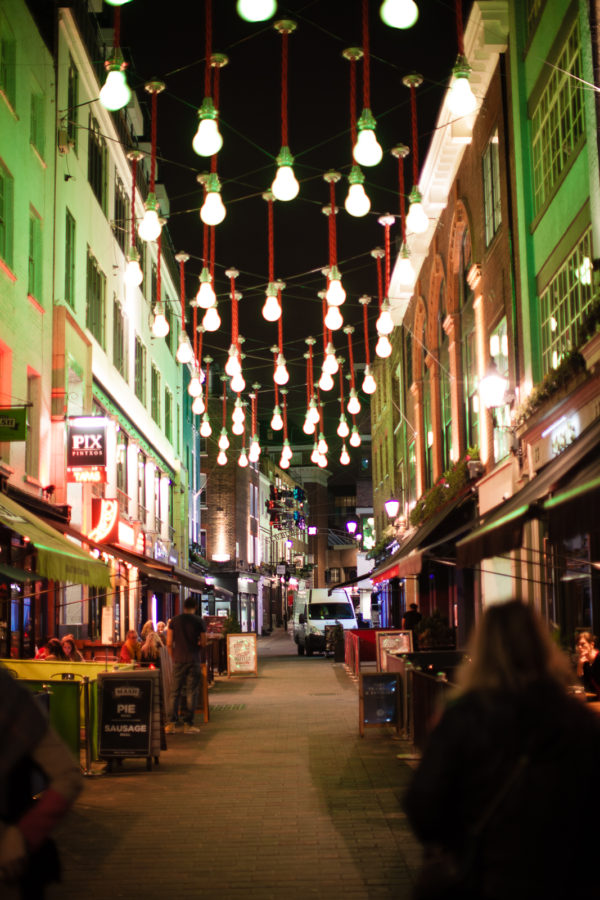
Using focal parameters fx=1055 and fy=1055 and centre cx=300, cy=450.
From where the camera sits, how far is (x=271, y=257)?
57.0 ft

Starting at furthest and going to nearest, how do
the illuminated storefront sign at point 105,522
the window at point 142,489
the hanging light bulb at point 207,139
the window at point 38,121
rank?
the window at point 142,489 → the illuminated storefront sign at point 105,522 → the window at point 38,121 → the hanging light bulb at point 207,139

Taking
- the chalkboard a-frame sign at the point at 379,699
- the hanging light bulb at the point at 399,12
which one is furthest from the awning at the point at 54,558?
the hanging light bulb at the point at 399,12

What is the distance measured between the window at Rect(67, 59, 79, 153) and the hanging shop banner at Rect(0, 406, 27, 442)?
358 inches

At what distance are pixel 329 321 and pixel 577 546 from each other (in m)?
5.02

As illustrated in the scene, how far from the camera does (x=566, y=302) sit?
15.9 m

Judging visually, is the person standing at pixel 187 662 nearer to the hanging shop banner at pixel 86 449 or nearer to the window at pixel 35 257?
the hanging shop banner at pixel 86 449

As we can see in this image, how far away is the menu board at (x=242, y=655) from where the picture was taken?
29.5 meters

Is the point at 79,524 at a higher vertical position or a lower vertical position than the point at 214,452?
lower

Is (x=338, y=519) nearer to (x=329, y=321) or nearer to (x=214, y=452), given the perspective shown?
(x=214, y=452)

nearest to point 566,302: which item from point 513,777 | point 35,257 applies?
Result: point 35,257

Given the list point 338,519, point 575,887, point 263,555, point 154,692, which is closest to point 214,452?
point 263,555

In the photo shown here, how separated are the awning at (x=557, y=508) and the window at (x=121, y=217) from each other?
22704mm

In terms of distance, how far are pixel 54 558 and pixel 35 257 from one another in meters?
10.6

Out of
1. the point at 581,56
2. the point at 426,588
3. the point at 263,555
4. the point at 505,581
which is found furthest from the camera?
the point at 263,555
